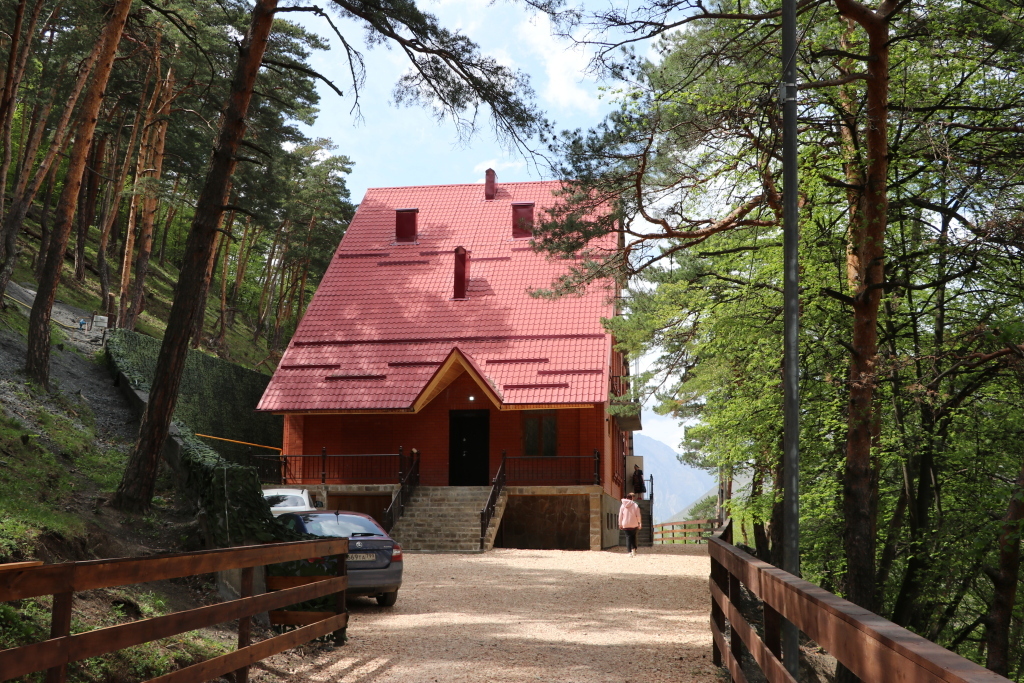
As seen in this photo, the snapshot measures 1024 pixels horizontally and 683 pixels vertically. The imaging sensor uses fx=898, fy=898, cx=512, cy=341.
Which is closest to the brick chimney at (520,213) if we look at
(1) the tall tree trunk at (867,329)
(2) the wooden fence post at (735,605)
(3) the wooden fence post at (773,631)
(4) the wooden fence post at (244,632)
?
(1) the tall tree trunk at (867,329)

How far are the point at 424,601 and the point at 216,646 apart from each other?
20.5ft

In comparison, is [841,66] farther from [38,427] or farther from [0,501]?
[38,427]

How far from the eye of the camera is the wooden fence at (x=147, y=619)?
383 cm

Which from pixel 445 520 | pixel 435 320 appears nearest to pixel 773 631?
pixel 445 520

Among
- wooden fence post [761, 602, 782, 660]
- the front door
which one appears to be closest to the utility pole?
wooden fence post [761, 602, 782, 660]

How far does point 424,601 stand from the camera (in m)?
13.5

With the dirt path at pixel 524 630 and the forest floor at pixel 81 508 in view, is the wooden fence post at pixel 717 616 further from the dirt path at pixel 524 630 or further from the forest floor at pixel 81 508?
the forest floor at pixel 81 508

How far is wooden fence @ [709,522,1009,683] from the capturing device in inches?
94.0

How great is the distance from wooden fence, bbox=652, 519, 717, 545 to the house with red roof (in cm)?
963

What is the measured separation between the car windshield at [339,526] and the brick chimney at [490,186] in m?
22.6

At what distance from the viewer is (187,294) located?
12500 mm

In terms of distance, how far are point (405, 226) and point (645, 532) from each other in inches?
581

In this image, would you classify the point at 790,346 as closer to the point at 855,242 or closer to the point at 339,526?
the point at 855,242

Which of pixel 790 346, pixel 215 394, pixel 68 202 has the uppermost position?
pixel 68 202
